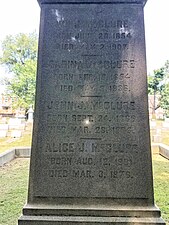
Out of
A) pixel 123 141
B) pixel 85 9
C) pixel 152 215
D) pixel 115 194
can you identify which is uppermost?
pixel 85 9

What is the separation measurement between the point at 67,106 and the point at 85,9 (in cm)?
128

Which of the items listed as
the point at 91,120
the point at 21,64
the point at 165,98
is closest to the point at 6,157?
the point at 91,120

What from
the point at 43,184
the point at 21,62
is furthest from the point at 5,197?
the point at 21,62

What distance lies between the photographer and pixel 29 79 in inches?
1495

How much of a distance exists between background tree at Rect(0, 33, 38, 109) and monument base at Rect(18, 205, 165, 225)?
3630 cm

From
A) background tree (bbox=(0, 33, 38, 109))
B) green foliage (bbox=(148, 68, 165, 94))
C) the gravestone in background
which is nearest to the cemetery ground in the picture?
the gravestone in background

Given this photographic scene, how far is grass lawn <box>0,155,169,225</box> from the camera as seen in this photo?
Result: 12.6 feet

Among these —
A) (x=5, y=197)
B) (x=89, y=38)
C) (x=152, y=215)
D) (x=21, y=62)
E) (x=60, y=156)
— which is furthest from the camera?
(x=21, y=62)

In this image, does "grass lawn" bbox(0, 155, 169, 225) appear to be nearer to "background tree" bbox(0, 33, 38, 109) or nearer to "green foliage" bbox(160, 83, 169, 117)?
"background tree" bbox(0, 33, 38, 109)

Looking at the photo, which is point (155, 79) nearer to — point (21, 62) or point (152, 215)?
point (21, 62)

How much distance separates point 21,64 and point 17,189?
125ft

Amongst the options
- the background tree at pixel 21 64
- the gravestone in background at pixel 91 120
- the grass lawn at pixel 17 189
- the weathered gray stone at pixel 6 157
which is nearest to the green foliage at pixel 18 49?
the background tree at pixel 21 64

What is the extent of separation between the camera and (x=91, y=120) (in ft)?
9.57

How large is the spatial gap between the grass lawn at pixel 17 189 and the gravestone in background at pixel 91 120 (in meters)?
1.15
